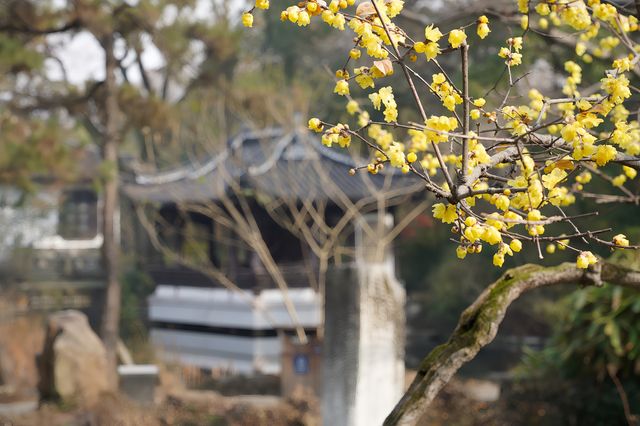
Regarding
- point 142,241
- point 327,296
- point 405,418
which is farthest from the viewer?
point 142,241

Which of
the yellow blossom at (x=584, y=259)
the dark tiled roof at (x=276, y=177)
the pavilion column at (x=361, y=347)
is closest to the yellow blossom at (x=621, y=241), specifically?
the yellow blossom at (x=584, y=259)

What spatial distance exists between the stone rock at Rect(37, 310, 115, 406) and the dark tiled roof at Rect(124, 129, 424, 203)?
4832mm

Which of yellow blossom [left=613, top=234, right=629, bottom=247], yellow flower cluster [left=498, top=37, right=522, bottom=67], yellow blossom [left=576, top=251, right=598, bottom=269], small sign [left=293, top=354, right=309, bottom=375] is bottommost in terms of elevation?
small sign [left=293, top=354, right=309, bottom=375]

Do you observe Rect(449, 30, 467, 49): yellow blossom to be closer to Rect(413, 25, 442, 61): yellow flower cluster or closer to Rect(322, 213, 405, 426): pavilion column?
Rect(413, 25, 442, 61): yellow flower cluster

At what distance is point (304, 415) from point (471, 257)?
7.81 m

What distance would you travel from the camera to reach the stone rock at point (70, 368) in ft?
29.9

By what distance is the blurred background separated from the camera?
697 cm

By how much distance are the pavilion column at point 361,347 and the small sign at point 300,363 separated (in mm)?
3817

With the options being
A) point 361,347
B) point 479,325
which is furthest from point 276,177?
point 479,325

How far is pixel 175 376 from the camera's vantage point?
484 inches

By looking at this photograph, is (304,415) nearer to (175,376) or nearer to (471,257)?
(175,376)

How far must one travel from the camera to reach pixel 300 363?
34.2ft

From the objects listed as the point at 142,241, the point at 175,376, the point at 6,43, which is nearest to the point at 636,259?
the point at 175,376

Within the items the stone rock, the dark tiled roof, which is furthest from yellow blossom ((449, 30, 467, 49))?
the dark tiled roof
